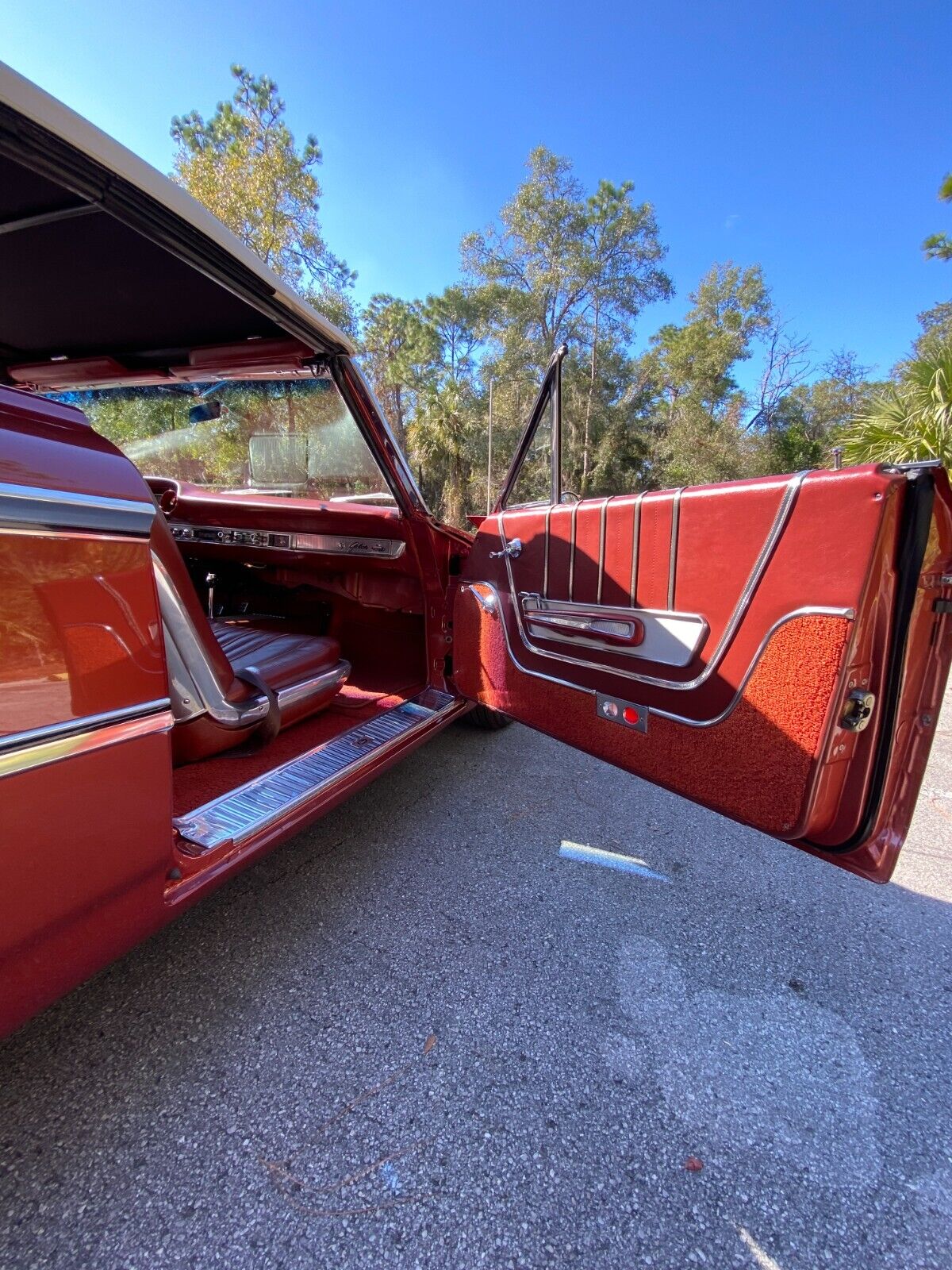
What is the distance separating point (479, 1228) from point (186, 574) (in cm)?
159

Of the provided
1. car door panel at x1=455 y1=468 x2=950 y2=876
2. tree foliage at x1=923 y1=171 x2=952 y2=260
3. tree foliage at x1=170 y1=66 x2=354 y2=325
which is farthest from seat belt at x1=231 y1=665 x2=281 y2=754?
tree foliage at x1=923 y1=171 x2=952 y2=260

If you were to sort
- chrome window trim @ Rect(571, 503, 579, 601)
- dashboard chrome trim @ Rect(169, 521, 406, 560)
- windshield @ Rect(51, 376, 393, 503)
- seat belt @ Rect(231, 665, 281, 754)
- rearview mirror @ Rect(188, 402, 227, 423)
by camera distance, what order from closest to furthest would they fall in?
chrome window trim @ Rect(571, 503, 579, 601)
seat belt @ Rect(231, 665, 281, 754)
windshield @ Rect(51, 376, 393, 503)
rearview mirror @ Rect(188, 402, 227, 423)
dashboard chrome trim @ Rect(169, 521, 406, 560)

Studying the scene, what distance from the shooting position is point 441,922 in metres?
1.79

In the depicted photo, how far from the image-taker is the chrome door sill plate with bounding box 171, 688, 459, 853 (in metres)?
1.46

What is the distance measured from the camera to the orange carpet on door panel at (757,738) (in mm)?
1178

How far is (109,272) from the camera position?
5.12ft

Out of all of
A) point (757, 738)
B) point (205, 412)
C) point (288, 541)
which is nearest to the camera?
point (757, 738)

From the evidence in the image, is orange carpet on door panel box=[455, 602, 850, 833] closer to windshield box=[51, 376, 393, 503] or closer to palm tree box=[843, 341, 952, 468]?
windshield box=[51, 376, 393, 503]

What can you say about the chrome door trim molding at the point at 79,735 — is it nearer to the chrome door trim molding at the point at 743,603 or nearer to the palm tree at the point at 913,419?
the chrome door trim molding at the point at 743,603

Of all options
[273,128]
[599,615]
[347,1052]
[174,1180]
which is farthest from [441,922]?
[273,128]

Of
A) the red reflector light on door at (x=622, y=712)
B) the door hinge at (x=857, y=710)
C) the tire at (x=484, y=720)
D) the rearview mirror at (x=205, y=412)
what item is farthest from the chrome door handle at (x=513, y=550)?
the rearview mirror at (x=205, y=412)

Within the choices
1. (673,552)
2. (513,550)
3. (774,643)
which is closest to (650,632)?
(673,552)

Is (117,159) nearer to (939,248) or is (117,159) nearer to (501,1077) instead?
(501,1077)

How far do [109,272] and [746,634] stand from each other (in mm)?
2008
